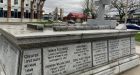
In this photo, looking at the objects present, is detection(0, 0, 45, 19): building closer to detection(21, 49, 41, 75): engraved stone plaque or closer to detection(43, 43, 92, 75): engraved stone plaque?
detection(43, 43, 92, 75): engraved stone plaque

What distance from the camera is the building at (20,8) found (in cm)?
5051

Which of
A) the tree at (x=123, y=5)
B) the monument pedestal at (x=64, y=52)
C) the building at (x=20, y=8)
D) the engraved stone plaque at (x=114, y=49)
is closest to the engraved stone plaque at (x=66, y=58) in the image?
the monument pedestal at (x=64, y=52)

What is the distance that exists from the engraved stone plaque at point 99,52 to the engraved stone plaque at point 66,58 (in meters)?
0.22

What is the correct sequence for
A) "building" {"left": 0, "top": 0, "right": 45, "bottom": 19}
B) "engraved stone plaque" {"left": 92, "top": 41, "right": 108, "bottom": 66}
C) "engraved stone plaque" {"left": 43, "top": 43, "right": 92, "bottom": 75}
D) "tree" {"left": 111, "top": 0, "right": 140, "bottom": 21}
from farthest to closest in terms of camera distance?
"tree" {"left": 111, "top": 0, "right": 140, "bottom": 21} → "building" {"left": 0, "top": 0, "right": 45, "bottom": 19} → "engraved stone plaque" {"left": 92, "top": 41, "right": 108, "bottom": 66} → "engraved stone plaque" {"left": 43, "top": 43, "right": 92, "bottom": 75}

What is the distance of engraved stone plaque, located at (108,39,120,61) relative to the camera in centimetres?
645

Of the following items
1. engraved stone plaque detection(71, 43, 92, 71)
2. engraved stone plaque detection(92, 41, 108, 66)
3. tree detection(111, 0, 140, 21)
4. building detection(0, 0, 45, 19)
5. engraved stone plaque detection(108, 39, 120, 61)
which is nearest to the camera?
engraved stone plaque detection(71, 43, 92, 71)

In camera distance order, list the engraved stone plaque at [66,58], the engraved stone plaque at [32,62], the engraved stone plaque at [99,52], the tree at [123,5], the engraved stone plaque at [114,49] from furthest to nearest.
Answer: the tree at [123,5] < the engraved stone plaque at [114,49] < the engraved stone plaque at [99,52] < the engraved stone plaque at [66,58] < the engraved stone plaque at [32,62]

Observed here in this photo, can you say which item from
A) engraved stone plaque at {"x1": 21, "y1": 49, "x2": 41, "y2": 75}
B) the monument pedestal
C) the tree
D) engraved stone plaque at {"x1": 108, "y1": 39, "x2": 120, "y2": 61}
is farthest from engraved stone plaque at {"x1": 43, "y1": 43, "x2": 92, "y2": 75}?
the tree

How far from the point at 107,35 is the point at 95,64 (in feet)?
2.91

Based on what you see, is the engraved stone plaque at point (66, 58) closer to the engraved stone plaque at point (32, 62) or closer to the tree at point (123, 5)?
the engraved stone plaque at point (32, 62)

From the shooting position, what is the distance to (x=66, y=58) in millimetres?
4938

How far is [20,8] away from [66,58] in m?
53.7

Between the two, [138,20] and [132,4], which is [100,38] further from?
[138,20]

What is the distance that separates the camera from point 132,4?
53.0 meters
